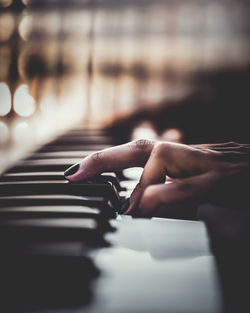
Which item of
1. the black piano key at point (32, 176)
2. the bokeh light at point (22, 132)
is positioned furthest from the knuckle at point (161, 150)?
the bokeh light at point (22, 132)

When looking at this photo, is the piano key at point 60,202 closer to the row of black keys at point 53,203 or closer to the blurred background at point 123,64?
the row of black keys at point 53,203

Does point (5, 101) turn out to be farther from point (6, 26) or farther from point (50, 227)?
point (50, 227)

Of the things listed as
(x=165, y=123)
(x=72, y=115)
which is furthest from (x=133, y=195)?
(x=72, y=115)

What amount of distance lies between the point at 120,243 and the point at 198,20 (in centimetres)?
166

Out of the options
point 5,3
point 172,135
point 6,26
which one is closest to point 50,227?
point 172,135

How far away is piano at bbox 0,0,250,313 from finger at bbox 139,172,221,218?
0.06m

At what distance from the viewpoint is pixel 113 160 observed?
35.2 inches

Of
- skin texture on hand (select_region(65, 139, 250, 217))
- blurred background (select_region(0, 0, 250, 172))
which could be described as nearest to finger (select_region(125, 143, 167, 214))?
skin texture on hand (select_region(65, 139, 250, 217))

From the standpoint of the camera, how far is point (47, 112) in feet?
5.43

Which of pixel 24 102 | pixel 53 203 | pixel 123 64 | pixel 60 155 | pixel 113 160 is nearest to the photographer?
pixel 53 203

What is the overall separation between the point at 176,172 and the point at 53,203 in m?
0.38

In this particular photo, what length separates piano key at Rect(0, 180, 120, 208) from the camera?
33.5 inches

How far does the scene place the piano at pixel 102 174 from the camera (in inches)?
20.5

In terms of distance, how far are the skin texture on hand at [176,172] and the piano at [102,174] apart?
0.19 feet
